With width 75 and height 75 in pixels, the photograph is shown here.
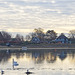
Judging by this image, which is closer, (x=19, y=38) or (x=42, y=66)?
(x=42, y=66)

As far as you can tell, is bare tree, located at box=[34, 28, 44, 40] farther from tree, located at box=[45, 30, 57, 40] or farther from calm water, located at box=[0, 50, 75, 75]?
calm water, located at box=[0, 50, 75, 75]

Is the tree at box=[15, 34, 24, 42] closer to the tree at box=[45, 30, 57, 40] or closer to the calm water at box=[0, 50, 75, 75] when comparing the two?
the tree at box=[45, 30, 57, 40]

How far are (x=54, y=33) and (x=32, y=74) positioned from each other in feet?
401

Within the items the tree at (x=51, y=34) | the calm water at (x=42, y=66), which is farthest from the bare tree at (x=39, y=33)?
the calm water at (x=42, y=66)

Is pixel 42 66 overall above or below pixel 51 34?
below

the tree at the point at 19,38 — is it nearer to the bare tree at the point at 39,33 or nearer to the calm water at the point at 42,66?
the bare tree at the point at 39,33

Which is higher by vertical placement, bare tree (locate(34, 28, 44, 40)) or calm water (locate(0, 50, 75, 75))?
bare tree (locate(34, 28, 44, 40))

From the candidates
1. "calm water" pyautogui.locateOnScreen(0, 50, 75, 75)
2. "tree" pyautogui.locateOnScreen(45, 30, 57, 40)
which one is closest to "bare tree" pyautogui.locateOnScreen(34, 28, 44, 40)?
"tree" pyautogui.locateOnScreen(45, 30, 57, 40)

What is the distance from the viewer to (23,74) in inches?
1332

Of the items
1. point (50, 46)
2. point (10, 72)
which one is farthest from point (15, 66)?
point (50, 46)

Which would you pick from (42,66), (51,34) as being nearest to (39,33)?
(51,34)

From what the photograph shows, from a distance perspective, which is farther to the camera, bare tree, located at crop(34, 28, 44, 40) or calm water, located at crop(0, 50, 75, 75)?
bare tree, located at crop(34, 28, 44, 40)

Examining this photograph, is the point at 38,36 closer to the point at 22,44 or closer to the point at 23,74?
the point at 22,44

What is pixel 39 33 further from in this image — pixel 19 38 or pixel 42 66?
pixel 42 66
